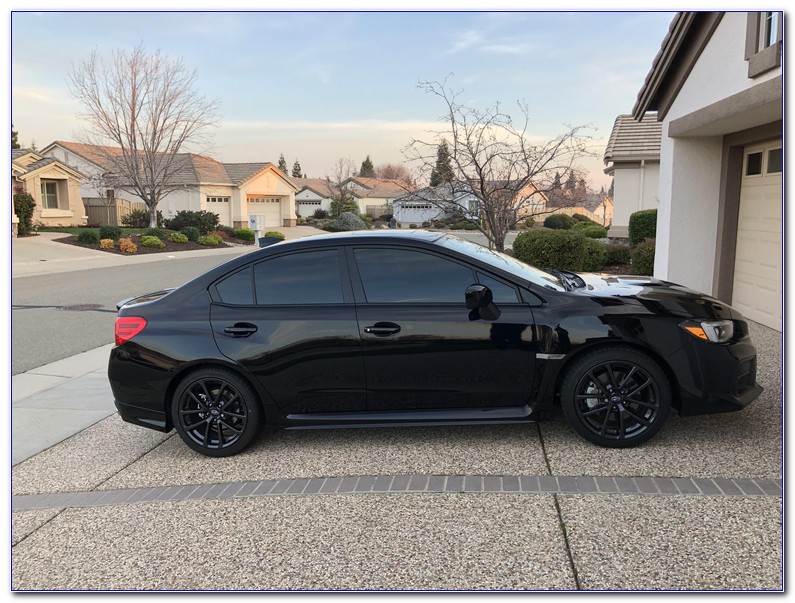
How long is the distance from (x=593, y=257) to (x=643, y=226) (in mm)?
2372

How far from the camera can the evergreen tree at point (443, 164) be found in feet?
48.5

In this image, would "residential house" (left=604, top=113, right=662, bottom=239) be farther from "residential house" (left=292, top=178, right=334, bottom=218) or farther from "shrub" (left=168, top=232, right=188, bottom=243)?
"residential house" (left=292, top=178, right=334, bottom=218)

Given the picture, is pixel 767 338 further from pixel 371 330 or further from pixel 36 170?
pixel 36 170

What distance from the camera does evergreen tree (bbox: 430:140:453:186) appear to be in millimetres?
14781

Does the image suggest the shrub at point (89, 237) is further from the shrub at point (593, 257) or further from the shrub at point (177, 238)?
the shrub at point (593, 257)

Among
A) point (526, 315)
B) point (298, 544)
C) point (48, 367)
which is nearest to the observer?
point (298, 544)

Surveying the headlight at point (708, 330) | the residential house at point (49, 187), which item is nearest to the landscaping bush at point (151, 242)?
the residential house at point (49, 187)

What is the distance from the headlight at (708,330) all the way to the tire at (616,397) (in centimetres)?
34

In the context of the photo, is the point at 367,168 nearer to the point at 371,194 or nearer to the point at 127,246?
the point at 371,194

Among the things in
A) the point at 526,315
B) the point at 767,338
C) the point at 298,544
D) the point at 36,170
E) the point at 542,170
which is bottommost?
the point at 298,544

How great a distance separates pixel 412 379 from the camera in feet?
15.2

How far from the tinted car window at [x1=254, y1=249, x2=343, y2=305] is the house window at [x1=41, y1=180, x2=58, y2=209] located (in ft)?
119

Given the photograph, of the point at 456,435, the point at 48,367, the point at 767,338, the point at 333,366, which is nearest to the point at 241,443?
the point at 333,366

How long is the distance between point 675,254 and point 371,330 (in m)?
6.88
